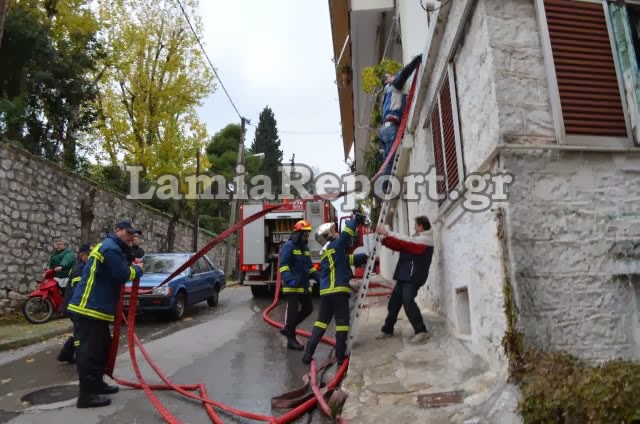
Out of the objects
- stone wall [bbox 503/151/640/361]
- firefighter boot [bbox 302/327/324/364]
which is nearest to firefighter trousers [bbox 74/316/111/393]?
firefighter boot [bbox 302/327/324/364]

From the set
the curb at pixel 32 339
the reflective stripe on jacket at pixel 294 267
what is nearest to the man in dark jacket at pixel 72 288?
the curb at pixel 32 339

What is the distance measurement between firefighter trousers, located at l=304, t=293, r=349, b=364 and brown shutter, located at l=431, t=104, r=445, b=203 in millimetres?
1770

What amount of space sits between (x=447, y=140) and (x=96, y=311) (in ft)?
13.7

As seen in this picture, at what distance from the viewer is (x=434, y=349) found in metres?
5.15

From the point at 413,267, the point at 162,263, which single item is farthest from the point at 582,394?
the point at 162,263

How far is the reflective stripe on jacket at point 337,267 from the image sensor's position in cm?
575

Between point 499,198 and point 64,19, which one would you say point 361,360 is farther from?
point 64,19

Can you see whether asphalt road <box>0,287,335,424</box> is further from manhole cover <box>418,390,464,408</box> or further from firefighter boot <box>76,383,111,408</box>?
manhole cover <box>418,390,464,408</box>

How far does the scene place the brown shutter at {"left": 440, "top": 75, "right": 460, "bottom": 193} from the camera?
5.07 m

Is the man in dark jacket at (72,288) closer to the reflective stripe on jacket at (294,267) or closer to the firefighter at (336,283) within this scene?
the reflective stripe on jacket at (294,267)

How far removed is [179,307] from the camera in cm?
987

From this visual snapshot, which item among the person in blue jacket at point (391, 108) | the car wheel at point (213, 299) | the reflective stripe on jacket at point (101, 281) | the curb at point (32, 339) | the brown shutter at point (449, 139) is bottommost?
the curb at point (32, 339)

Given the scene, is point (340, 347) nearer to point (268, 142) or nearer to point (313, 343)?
point (313, 343)

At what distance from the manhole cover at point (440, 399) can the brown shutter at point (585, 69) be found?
2218mm
